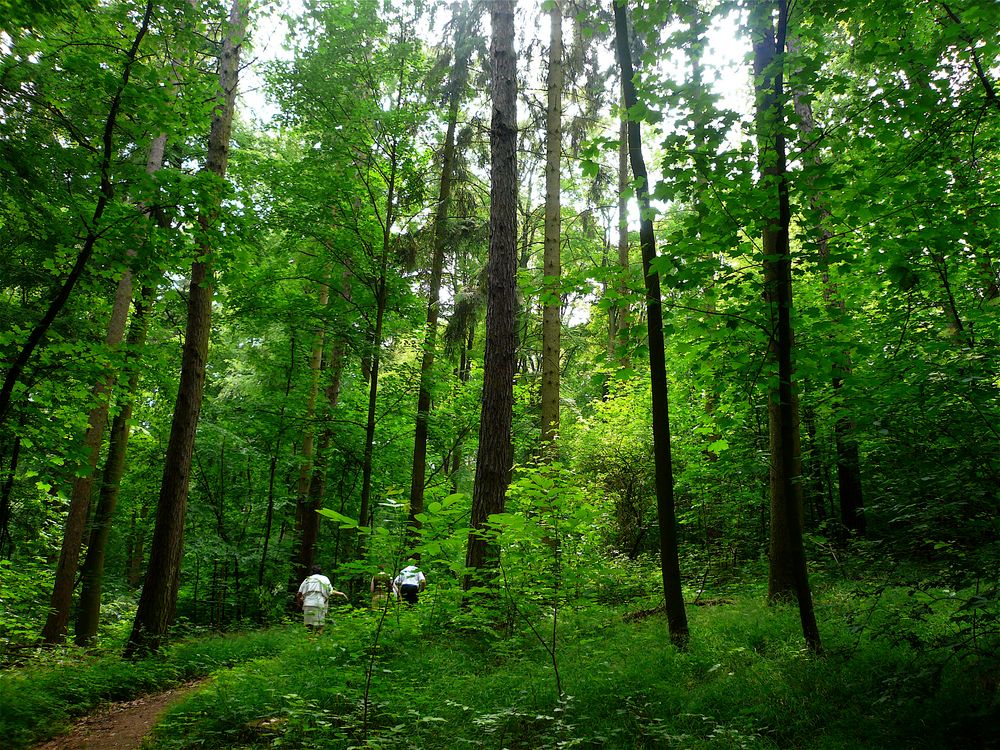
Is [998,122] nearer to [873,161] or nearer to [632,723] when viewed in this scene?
[873,161]

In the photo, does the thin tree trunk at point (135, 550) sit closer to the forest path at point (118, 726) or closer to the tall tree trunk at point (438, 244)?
the tall tree trunk at point (438, 244)

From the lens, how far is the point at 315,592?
9516 millimetres

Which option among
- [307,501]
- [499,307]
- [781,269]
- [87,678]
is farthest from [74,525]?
[781,269]

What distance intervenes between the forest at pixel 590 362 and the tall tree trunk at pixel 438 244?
0.17 m

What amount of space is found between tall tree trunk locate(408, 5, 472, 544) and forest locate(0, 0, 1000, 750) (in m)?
0.17

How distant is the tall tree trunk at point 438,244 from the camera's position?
1227 cm

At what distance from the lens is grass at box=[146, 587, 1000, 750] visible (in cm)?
351

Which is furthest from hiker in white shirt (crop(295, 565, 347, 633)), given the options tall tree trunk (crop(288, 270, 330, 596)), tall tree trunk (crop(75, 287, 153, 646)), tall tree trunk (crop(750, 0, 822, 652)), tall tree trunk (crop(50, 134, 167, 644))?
tall tree trunk (crop(750, 0, 822, 652))

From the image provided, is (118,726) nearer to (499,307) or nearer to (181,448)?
(181,448)

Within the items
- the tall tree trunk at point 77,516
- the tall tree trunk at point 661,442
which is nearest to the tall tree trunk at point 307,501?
the tall tree trunk at point 77,516

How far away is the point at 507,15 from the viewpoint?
8.64 meters

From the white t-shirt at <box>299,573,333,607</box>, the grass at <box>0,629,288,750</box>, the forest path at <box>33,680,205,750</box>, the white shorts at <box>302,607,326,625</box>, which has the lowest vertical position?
A: the forest path at <box>33,680,205,750</box>

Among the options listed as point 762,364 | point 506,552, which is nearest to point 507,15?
point 762,364

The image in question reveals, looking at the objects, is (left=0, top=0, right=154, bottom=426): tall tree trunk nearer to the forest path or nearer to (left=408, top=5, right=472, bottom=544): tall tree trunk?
the forest path
